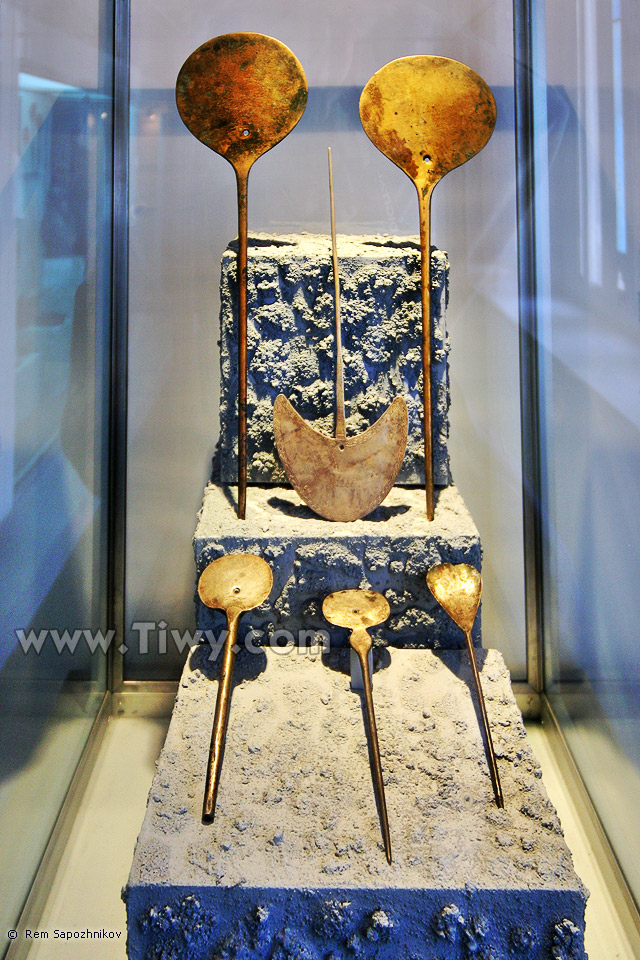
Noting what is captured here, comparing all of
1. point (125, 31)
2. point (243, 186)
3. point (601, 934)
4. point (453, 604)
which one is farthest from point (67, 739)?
point (125, 31)

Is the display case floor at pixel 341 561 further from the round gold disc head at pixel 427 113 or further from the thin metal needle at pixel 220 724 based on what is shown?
the round gold disc head at pixel 427 113

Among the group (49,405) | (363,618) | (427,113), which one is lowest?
(363,618)

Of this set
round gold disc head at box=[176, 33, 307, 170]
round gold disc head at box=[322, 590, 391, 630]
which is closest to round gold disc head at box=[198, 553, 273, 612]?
round gold disc head at box=[322, 590, 391, 630]

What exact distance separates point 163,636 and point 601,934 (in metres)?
1.19

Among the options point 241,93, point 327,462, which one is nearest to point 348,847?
point 327,462

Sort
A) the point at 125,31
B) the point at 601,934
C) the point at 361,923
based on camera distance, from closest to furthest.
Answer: the point at 361,923 → the point at 601,934 → the point at 125,31

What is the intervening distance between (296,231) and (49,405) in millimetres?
749

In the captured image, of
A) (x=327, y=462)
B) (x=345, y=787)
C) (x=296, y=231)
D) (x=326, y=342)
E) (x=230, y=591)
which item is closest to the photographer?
(x=345, y=787)

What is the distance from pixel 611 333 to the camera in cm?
140

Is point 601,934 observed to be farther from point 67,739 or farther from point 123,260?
point 123,260

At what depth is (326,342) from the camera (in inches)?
63.2

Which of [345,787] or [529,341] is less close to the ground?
[529,341]

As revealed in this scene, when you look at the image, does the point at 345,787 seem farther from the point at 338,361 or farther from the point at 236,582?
the point at 338,361

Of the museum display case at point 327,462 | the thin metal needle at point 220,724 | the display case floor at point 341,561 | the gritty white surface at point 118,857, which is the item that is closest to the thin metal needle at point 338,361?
the museum display case at point 327,462
